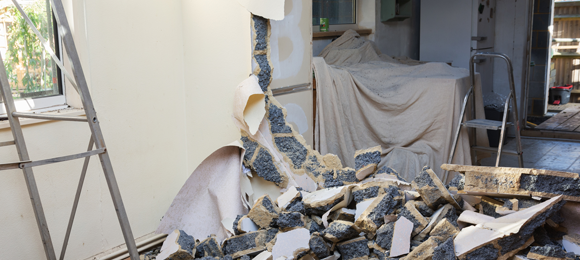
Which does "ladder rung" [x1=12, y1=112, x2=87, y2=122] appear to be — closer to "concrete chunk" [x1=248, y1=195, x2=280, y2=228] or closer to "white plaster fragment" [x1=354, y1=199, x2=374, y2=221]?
"concrete chunk" [x1=248, y1=195, x2=280, y2=228]

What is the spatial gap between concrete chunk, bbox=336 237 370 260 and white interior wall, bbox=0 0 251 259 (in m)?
1.09

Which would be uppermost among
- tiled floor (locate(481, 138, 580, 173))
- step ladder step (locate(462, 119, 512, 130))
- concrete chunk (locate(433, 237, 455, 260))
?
step ladder step (locate(462, 119, 512, 130))

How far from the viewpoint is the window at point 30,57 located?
237cm

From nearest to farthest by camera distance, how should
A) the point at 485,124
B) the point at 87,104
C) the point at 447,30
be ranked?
the point at 87,104
the point at 485,124
the point at 447,30

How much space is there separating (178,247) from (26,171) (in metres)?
0.83

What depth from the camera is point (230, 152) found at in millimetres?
2779

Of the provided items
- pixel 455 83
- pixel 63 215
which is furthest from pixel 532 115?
Answer: pixel 63 215

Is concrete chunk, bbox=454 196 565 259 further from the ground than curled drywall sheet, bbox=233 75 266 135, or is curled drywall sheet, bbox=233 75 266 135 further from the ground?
curled drywall sheet, bbox=233 75 266 135

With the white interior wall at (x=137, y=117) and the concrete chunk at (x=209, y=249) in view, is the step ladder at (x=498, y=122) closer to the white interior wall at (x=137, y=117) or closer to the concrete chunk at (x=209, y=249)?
the white interior wall at (x=137, y=117)

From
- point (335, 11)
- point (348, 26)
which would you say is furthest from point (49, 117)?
point (348, 26)

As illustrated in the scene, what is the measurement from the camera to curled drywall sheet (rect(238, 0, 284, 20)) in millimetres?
2711

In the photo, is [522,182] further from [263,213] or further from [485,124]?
[485,124]

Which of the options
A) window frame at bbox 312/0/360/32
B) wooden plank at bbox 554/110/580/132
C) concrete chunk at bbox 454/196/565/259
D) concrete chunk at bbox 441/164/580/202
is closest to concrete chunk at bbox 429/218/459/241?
concrete chunk at bbox 454/196/565/259

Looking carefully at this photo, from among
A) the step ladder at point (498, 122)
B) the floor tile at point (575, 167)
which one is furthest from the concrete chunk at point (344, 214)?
the floor tile at point (575, 167)
